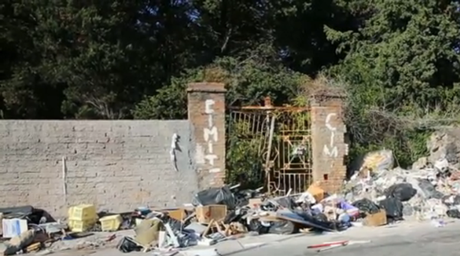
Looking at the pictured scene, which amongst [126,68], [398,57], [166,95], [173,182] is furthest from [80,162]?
[398,57]

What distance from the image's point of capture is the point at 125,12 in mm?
20844

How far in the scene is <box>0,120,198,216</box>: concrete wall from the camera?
11.2 m

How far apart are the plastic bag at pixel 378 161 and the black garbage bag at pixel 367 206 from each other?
9.05ft

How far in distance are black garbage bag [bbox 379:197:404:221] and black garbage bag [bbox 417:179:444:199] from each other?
1163mm

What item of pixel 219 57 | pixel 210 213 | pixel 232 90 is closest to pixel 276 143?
pixel 232 90

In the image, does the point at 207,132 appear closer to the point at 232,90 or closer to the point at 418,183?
the point at 232,90

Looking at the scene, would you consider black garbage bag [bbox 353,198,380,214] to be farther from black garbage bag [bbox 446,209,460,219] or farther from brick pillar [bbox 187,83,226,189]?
brick pillar [bbox 187,83,226,189]

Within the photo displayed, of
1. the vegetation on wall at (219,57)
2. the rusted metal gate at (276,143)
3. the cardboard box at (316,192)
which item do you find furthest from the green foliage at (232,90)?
the cardboard box at (316,192)

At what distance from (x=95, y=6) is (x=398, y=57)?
1013 cm

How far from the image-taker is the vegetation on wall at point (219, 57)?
17.5 m

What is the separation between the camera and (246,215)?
36.9 feet

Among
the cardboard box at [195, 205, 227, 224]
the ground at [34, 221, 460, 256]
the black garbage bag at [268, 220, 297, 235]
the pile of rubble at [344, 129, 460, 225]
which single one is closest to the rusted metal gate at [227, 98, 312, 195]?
the pile of rubble at [344, 129, 460, 225]

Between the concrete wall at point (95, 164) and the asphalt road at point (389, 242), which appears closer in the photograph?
the asphalt road at point (389, 242)

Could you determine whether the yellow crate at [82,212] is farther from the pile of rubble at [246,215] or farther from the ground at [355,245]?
the ground at [355,245]
